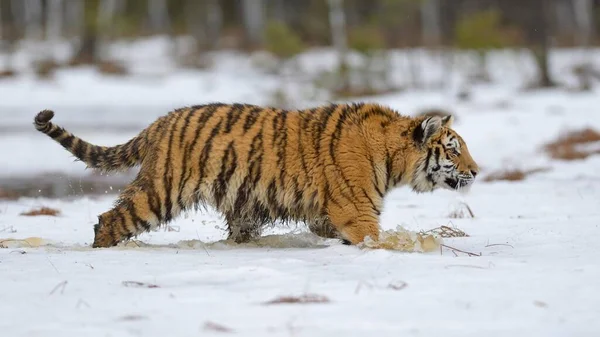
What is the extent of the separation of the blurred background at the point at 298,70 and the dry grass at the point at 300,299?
6545 mm

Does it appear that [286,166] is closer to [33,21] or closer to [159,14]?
[33,21]

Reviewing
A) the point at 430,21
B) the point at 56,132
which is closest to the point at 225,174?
the point at 56,132

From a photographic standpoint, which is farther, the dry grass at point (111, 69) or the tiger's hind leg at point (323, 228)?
the dry grass at point (111, 69)

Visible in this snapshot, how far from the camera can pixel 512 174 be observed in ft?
40.4

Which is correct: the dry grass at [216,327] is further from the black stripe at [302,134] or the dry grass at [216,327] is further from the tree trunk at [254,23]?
the tree trunk at [254,23]

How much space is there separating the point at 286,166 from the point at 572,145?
914cm

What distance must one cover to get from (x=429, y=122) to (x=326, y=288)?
84.5 inches

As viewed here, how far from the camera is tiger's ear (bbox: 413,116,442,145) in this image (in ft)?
22.2

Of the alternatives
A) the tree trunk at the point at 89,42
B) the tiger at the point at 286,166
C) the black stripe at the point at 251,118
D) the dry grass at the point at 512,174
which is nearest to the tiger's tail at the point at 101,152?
the tiger at the point at 286,166

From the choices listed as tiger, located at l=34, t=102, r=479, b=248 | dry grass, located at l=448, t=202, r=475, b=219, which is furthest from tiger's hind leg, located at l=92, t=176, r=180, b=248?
dry grass, located at l=448, t=202, r=475, b=219

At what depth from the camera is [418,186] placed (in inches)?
278

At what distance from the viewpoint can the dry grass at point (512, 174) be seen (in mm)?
12125

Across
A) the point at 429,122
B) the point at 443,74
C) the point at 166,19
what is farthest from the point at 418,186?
the point at 166,19

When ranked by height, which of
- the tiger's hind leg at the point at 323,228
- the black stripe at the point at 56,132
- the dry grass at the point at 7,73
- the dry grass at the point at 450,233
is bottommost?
the dry grass at the point at 450,233
